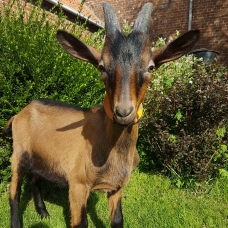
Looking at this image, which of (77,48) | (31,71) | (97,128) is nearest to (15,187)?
(97,128)

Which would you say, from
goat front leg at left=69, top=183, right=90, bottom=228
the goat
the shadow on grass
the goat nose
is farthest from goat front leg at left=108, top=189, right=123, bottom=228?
the goat nose

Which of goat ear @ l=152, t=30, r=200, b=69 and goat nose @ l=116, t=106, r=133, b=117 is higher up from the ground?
goat ear @ l=152, t=30, r=200, b=69

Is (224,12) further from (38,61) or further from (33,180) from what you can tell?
(33,180)

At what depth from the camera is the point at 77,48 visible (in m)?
2.27

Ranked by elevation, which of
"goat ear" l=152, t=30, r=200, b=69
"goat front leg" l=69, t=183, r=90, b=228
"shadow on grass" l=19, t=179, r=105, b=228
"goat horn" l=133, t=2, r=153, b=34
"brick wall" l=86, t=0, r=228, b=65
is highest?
"brick wall" l=86, t=0, r=228, b=65

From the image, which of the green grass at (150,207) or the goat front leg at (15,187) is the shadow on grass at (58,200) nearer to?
the green grass at (150,207)

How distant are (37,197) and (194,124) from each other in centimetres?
232

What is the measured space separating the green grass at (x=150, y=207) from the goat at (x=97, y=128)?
32 centimetres

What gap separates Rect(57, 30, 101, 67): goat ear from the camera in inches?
88.2

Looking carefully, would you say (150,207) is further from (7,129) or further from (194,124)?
(7,129)

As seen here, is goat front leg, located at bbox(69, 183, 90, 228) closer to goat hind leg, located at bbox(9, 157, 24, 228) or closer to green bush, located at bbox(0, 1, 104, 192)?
goat hind leg, located at bbox(9, 157, 24, 228)

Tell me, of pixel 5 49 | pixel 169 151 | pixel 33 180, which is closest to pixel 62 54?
pixel 5 49

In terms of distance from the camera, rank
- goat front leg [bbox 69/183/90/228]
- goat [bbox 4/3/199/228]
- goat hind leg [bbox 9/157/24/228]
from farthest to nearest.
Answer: goat hind leg [bbox 9/157/24/228] → goat front leg [bbox 69/183/90/228] → goat [bbox 4/3/199/228]

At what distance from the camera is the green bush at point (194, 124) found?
3799 millimetres
